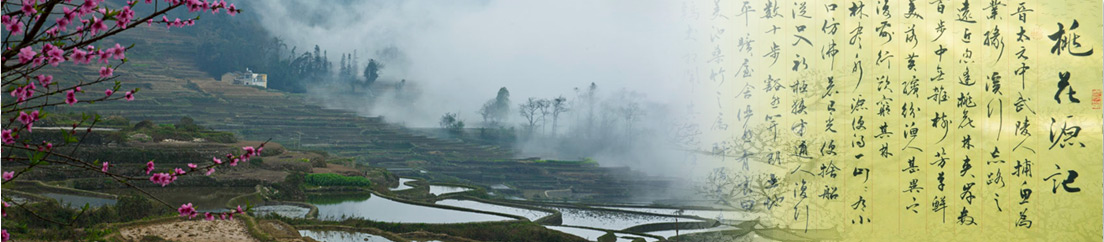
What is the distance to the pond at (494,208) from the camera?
7695mm

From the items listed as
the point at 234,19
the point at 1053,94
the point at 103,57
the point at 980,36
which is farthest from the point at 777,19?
the point at 234,19

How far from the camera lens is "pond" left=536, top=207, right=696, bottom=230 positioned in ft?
24.3

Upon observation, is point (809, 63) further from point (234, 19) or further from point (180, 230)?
point (234, 19)

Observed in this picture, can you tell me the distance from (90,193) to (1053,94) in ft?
25.4

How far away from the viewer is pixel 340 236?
6027mm

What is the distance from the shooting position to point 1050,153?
14.5 feet

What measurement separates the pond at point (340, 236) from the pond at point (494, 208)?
1.77 meters

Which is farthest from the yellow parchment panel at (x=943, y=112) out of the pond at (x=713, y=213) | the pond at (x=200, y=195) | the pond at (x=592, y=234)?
the pond at (x=200, y=195)

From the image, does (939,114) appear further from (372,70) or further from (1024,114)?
(372,70)

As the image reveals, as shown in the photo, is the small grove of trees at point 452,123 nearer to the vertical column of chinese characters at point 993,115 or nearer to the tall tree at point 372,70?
the tall tree at point 372,70

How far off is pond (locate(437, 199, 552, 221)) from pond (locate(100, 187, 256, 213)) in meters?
2.08

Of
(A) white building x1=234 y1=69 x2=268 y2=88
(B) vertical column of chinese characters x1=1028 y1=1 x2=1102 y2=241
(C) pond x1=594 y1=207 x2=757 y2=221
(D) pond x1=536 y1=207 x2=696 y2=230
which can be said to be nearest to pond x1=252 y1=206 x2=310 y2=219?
(D) pond x1=536 y1=207 x2=696 y2=230

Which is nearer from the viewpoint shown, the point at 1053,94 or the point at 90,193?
the point at 1053,94

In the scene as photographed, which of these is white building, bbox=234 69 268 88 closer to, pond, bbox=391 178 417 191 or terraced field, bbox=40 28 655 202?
terraced field, bbox=40 28 655 202
